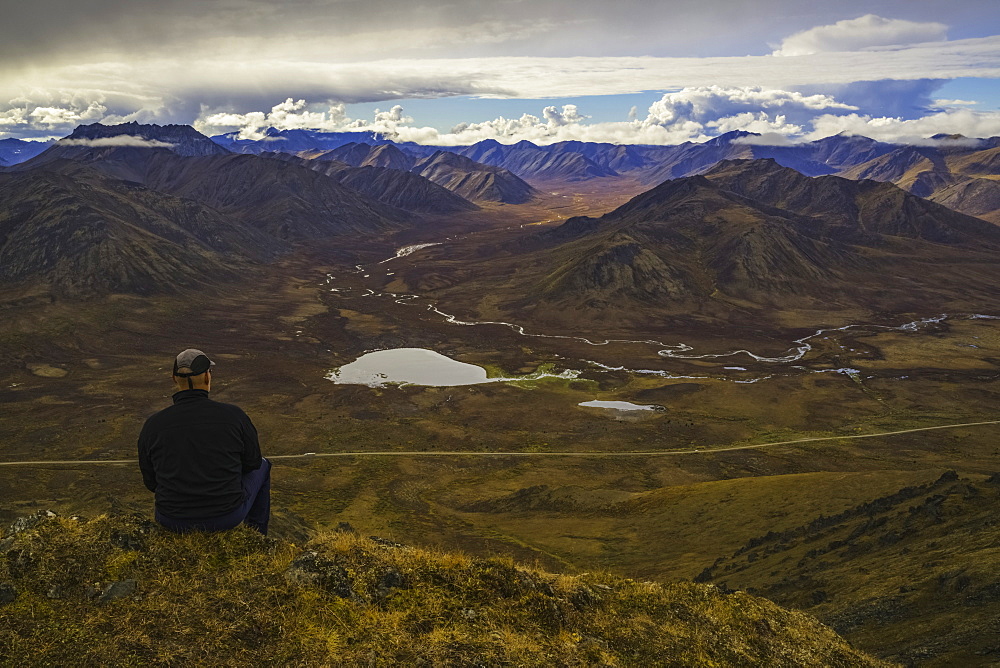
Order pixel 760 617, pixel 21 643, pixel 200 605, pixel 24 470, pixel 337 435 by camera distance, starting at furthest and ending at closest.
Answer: pixel 337 435
pixel 24 470
pixel 760 617
pixel 200 605
pixel 21 643

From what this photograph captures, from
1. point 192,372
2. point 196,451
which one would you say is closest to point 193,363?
point 192,372

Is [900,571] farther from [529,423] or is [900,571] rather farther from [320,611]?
[529,423]

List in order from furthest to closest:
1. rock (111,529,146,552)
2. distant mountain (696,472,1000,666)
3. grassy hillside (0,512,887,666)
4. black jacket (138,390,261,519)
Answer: distant mountain (696,472,1000,666), rock (111,529,146,552), black jacket (138,390,261,519), grassy hillside (0,512,887,666)

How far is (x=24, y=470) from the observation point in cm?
6006

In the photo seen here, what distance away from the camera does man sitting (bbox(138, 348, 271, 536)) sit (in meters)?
8.95

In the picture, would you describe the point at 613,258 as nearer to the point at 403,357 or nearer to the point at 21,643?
the point at 403,357

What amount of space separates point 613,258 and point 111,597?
7113 inches

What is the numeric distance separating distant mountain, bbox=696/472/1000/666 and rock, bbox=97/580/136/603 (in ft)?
55.3

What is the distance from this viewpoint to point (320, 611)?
9500 mm

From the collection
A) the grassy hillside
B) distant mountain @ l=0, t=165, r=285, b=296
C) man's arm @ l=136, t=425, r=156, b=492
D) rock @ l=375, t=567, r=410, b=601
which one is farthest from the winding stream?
man's arm @ l=136, t=425, r=156, b=492

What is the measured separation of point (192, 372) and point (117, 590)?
3.66m

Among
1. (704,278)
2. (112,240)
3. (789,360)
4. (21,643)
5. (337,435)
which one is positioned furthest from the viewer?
(704,278)

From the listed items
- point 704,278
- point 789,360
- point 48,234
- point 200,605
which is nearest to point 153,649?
point 200,605

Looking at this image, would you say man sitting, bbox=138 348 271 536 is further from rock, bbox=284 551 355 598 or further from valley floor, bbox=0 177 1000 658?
Result: valley floor, bbox=0 177 1000 658
